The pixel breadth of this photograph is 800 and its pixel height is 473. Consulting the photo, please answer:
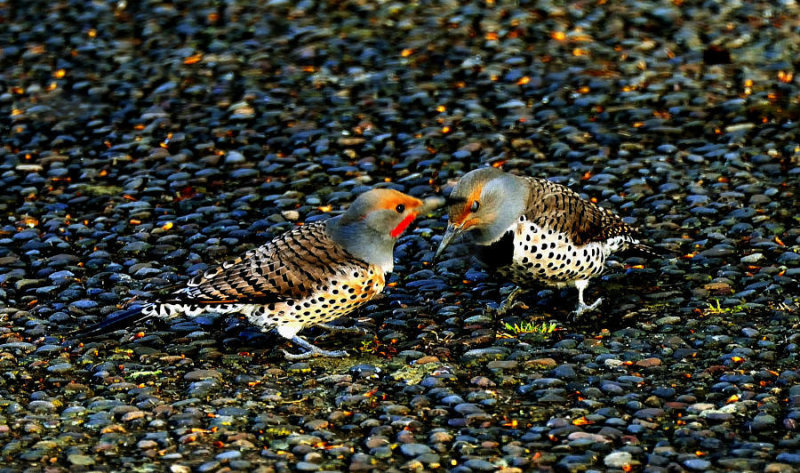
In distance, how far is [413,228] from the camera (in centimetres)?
890

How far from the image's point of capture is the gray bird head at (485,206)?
7.28m

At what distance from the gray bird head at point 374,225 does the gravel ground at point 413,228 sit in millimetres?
571

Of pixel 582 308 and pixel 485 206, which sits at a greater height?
pixel 485 206

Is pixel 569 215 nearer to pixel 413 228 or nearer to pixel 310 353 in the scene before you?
pixel 413 228

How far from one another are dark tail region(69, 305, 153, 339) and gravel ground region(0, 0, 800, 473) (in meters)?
0.16

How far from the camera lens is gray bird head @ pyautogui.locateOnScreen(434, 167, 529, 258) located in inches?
287

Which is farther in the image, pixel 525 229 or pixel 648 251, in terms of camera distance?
pixel 648 251

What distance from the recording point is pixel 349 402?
247 inches

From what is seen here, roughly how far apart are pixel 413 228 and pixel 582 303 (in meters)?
1.80

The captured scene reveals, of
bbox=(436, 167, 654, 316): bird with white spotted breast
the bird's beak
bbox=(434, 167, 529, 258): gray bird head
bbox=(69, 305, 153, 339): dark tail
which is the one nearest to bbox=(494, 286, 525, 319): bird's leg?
bbox=(436, 167, 654, 316): bird with white spotted breast

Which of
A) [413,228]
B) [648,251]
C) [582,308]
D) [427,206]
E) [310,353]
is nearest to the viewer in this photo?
[310,353]

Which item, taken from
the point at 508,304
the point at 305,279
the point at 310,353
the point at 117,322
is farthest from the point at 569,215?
the point at 117,322

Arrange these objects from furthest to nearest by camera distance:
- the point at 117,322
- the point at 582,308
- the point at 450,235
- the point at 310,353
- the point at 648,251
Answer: the point at 648,251
the point at 582,308
the point at 450,235
the point at 310,353
the point at 117,322

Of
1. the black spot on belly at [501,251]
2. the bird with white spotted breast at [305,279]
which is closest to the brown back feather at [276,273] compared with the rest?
the bird with white spotted breast at [305,279]
